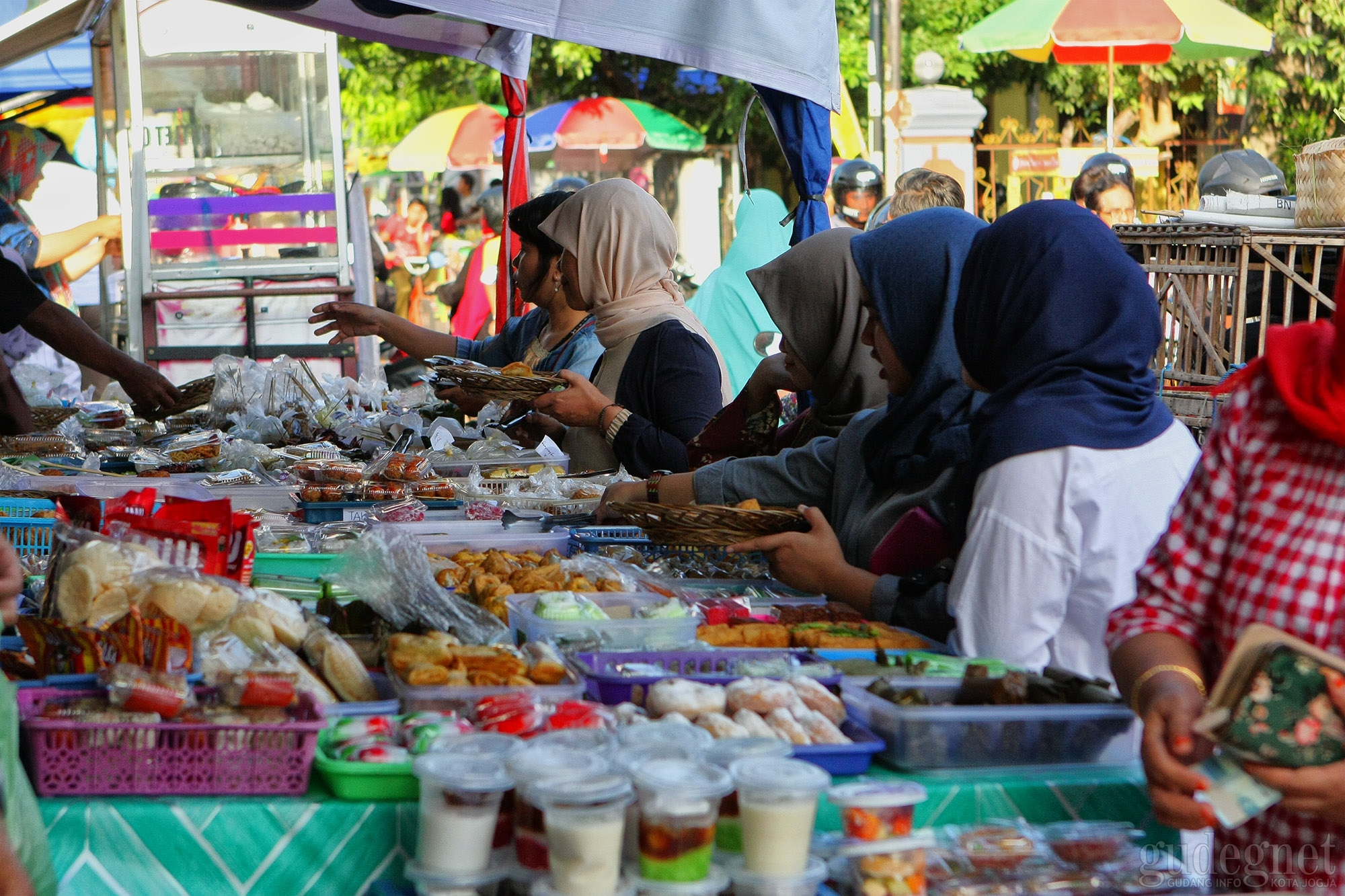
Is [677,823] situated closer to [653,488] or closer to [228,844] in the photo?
[228,844]

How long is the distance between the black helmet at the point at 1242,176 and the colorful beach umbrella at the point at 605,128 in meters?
6.68

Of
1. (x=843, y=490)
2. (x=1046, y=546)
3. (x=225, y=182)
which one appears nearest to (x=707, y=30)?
(x=843, y=490)

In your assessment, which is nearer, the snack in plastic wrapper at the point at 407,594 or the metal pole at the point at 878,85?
the snack in plastic wrapper at the point at 407,594

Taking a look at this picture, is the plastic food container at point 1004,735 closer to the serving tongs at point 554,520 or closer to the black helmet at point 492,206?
the serving tongs at point 554,520

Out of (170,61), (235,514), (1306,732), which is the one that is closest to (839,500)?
(235,514)

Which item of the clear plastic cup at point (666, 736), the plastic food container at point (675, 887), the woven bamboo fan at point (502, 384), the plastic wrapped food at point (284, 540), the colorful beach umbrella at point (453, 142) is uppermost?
the colorful beach umbrella at point (453, 142)

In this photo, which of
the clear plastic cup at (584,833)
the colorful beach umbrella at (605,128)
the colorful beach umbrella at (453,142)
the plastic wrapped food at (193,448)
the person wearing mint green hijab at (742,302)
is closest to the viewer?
the clear plastic cup at (584,833)

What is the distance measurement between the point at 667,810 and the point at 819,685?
59 cm

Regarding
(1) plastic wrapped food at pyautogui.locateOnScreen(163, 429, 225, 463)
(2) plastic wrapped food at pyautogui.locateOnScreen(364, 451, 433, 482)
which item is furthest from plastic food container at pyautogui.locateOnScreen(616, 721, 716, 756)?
(1) plastic wrapped food at pyautogui.locateOnScreen(163, 429, 225, 463)

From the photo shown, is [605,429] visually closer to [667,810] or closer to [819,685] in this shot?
[819,685]

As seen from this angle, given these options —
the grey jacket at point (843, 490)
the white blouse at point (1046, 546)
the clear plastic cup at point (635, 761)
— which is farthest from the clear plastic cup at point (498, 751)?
the grey jacket at point (843, 490)

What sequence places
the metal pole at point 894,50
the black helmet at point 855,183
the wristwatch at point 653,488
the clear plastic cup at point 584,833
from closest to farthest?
1. the clear plastic cup at point 584,833
2. the wristwatch at point 653,488
3. the black helmet at point 855,183
4. the metal pole at point 894,50

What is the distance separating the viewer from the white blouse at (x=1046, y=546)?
7.20 feet

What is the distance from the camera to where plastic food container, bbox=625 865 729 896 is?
4.46 ft
